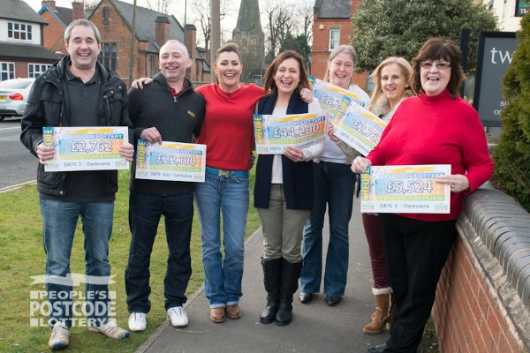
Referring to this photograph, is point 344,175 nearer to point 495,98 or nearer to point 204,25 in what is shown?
point 495,98

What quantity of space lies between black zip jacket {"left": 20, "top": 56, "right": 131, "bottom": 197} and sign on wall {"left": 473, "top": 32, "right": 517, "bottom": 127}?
351cm

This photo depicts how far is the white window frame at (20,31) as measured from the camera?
162ft

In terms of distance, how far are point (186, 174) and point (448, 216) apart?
1.93 metres

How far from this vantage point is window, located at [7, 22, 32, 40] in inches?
1945

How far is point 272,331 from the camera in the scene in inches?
173

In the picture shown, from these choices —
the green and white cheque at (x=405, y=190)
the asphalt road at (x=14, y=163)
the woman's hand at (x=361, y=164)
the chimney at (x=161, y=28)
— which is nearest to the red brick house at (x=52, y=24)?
the chimney at (x=161, y=28)

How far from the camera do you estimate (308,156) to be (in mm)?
4230

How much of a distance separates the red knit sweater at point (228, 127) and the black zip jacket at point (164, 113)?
0.34 ft

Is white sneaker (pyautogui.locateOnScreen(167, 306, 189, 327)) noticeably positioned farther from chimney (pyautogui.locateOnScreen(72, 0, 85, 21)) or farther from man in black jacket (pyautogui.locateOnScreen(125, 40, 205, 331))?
chimney (pyautogui.locateOnScreen(72, 0, 85, 21))

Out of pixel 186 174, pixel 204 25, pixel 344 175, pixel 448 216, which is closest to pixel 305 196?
pixel 344 175

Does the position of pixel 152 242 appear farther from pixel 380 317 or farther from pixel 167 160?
pixel 380 317

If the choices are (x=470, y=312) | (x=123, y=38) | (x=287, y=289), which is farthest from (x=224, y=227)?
(x=123, y=38)

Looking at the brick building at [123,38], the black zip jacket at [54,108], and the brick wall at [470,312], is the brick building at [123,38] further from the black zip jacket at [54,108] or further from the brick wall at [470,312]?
the brick wall at [470,312]

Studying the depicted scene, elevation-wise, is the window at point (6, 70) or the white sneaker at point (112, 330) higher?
the window at point (6, 70)
